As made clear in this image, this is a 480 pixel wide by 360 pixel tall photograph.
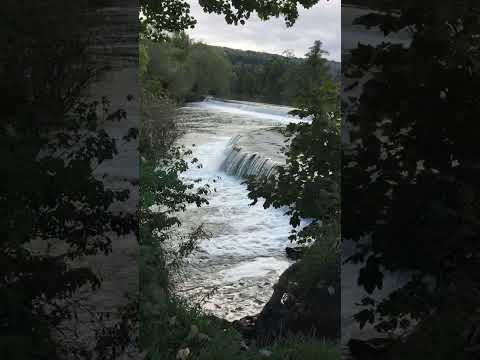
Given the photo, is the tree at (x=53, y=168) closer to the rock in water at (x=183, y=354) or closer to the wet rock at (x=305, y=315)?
the rock in water at (x=183, y=354)

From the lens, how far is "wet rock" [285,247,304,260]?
2973 millimetres

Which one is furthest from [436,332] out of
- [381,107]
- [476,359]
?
[381,107]

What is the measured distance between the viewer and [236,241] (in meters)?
3.29

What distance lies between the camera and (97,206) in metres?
1.72

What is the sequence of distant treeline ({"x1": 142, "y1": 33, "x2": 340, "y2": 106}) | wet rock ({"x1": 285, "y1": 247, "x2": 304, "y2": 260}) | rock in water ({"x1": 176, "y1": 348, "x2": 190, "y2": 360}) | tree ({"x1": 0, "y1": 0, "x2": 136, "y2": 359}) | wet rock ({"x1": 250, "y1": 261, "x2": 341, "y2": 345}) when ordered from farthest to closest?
wet rock ({"x1": 285, "y1": 247, "x2": 304, "y2": 260}), distant treeline ({"x1": 142, "y1": 33, "x2": 340, "y2": 106}), wet rock ({"x1": 250, "y1": 261, "x2": 341, "y2": 345}), rock in water ({"x1": 176, "y1": 348, "x2": 190, "y2": 360}), tree ({"x1": 0, "y1": 0, "x2": 136, "y2": 359})

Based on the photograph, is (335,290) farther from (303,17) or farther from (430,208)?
(303,17)

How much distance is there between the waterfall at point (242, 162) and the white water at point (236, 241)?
0.09 feet

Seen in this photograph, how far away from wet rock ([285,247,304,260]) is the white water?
38mm

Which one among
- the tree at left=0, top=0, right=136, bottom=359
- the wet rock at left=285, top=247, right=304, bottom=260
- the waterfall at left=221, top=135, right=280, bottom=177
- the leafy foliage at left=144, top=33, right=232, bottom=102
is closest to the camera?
the tree at left=0, top=0, right=136, bottom=359

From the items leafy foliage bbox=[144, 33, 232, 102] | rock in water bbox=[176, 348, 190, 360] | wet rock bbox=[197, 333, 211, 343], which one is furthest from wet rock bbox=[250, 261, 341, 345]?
leafy foliage bbox=[144, 33, 232, 102]

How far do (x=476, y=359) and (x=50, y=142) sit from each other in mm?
1476

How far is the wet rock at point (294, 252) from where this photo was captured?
9.75 feet

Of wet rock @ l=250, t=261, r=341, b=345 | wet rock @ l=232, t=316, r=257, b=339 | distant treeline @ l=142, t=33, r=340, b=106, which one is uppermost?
distant treeline @ l=142, t=33, r=340, b=106

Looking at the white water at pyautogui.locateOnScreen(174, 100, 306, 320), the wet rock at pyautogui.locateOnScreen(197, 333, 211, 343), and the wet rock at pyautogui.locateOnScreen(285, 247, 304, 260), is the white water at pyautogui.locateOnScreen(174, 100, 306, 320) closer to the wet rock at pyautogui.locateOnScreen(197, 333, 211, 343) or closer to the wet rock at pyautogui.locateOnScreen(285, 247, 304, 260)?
the wet rock at pyautogui.locateOnScreen(285, 247, 304, 260)
